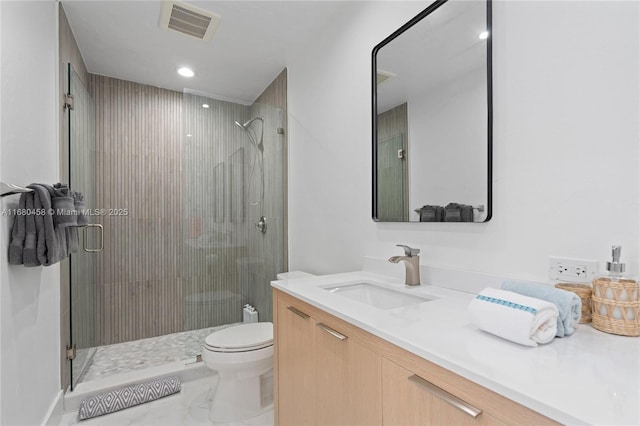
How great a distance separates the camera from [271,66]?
2668 mm

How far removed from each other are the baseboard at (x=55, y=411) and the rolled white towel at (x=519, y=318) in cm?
208

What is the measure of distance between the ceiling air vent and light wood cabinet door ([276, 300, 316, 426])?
1.83 m

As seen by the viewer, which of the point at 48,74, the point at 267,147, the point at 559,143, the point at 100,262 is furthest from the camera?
the point at 100,262

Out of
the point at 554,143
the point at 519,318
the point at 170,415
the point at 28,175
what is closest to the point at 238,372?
the point at 170,415

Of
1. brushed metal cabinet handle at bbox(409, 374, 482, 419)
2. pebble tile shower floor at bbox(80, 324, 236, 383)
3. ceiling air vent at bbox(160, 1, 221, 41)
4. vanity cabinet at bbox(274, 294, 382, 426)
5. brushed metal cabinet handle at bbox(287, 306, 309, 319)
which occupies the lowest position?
pebble tile shower floor at bbox(80, 324, 236, 383)

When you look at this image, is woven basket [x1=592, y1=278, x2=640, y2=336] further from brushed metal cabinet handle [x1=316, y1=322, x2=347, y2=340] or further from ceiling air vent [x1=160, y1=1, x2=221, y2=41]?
ceiling air vent [x1=160, y1=1, x2=221, y2=41]

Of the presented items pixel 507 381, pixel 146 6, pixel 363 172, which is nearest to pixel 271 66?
pixel 146 6

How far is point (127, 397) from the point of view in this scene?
1917 millimetres

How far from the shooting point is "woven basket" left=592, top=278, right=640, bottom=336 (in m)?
0.75

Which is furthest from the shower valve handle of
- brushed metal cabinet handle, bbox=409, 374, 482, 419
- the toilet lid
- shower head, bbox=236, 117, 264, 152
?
brushed metal cabinet handle, bbox=409, 374, 482, 419

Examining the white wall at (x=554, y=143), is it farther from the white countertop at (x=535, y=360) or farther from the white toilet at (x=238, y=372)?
the white toilet at (x=238, y=372)

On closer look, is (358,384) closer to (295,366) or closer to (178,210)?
(295,366)

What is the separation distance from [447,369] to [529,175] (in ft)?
2.40

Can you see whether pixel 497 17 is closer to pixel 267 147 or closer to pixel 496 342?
pixel 496 342
